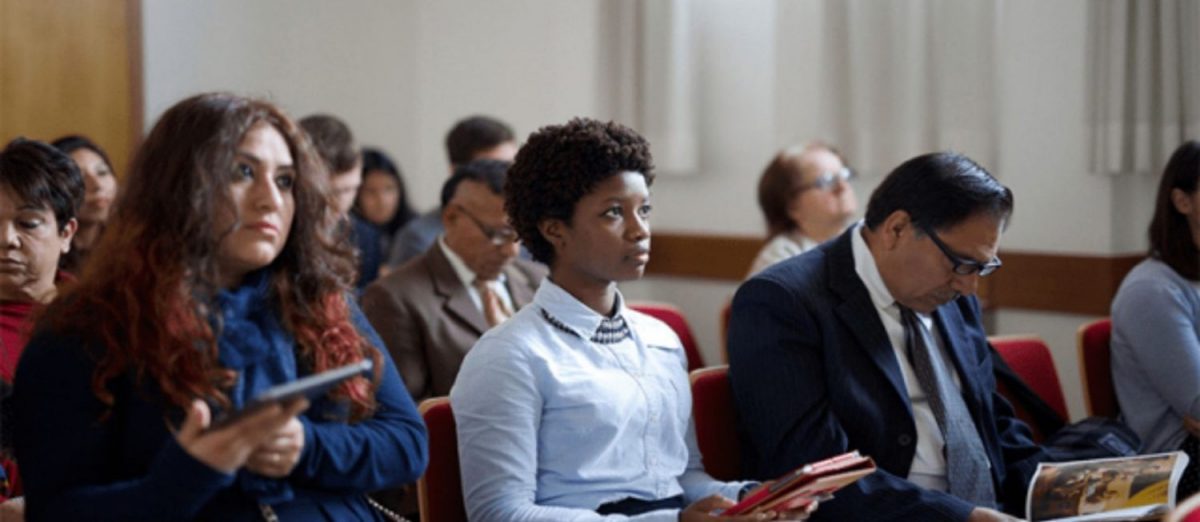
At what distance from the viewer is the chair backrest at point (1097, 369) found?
394 centimetres

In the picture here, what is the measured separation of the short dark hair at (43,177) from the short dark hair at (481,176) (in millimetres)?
1287

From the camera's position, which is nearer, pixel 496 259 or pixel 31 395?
pixel 31 395

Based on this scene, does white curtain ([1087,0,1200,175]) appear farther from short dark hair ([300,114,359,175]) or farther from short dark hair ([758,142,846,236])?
short dark hair ([300,114,359,175])

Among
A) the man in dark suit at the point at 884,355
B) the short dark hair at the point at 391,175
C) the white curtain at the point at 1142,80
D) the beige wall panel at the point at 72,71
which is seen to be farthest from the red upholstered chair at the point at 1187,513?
the short dark hair at the point at 391,175

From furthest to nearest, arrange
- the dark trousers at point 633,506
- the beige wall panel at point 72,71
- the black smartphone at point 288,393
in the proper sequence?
the beige wall panel at point 72,71
the dark trousers at point 633,506
the black smartphone at point 288,393

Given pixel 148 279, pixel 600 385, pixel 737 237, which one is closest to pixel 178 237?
pixel 148 279

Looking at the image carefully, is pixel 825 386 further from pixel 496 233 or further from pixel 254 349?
pixel 496 233

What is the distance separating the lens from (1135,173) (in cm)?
507

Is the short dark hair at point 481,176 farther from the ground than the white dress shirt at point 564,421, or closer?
farther from the ground

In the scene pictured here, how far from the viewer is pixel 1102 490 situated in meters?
2.93

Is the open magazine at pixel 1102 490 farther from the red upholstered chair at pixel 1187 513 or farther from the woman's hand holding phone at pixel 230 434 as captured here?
the woman's hand holding phone at pixel 230 434

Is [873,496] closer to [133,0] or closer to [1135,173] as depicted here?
[1135,173]

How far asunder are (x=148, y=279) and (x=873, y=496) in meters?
1.52

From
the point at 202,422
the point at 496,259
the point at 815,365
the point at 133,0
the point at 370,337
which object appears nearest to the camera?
the point at 202,422
